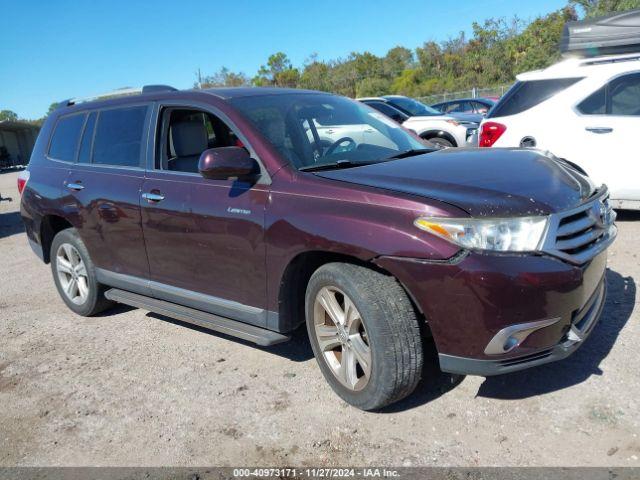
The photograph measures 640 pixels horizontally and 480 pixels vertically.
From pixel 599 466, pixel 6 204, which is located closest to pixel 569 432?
pixel 599 466

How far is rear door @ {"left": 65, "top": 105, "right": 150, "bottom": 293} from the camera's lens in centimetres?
437

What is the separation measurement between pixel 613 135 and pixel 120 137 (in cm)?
500

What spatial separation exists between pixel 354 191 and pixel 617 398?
1.80 m

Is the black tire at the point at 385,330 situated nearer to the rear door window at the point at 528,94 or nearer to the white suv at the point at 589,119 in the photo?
the white suv at the point at 589,119

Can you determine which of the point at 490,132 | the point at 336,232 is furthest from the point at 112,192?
the point at 490,132

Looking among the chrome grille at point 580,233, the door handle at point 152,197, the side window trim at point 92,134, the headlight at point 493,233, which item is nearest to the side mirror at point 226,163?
the door handle at point 152,197

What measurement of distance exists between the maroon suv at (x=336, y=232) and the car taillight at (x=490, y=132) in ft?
9.02

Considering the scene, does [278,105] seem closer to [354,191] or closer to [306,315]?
[354,191]

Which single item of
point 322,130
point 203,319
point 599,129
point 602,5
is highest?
point 602,5

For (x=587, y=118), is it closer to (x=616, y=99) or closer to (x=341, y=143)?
(x=616, y=99)

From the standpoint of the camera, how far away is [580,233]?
3016 millimetres

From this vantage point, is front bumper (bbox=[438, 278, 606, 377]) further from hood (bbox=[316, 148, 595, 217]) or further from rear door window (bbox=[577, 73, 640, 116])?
rear door window (bbox=[577, 73, 640, 116])

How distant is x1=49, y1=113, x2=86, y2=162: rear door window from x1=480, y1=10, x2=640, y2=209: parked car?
179 inches

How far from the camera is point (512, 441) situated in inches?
113
